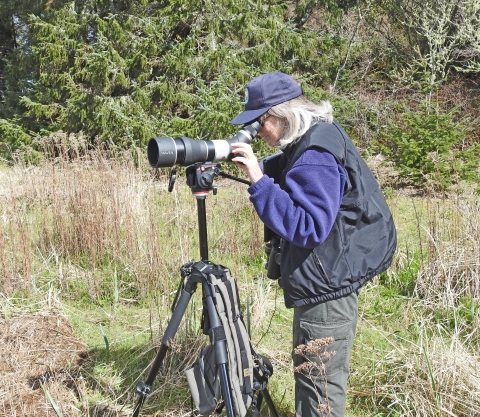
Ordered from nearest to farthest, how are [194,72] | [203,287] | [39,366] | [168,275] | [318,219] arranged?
[318,219], [203,287], [39,366], [168,275], [194,72]

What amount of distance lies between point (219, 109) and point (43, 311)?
4.69 m

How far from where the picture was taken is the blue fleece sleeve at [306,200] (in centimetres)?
149

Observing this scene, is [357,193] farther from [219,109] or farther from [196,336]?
[219,109]

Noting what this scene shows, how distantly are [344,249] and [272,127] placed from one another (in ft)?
1.62

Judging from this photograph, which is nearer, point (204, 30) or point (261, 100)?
point (261, 100)

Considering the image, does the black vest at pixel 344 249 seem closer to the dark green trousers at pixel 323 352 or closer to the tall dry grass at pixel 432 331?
the dark green trousers at pixel 323 352

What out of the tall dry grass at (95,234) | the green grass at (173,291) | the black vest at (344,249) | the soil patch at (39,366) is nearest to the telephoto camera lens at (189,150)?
the black vest at (344,249)

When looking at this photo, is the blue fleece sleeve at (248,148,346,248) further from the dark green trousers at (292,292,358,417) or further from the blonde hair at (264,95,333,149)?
the dark green trousers at (292,292,358,417)

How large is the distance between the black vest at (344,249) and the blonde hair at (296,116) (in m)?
0.03

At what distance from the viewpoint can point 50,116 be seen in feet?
28.3

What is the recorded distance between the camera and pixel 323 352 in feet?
5.45

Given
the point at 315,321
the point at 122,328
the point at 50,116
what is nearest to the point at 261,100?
the point at 315,321

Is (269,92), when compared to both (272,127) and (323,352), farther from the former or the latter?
(323,352)

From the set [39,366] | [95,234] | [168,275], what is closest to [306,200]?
[39,366]
